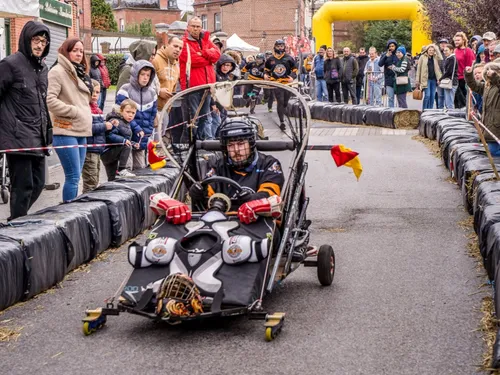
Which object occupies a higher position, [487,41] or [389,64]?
[487,41]

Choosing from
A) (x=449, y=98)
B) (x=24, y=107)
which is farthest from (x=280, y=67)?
(x=24, y=107)

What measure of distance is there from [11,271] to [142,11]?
10982 centimetres

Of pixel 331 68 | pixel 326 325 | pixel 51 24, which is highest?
pixel 51 24

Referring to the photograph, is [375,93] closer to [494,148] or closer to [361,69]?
[361,69]

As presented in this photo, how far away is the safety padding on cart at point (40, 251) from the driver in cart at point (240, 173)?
3.11ft

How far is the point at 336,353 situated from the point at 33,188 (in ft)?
13.5

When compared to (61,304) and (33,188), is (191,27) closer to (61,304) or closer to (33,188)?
(33,188)

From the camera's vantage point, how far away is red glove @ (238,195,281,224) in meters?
6.17

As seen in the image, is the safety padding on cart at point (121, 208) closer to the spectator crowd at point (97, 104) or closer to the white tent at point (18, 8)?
the spectator crowd at point (97, 104)

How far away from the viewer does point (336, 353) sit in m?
5.27

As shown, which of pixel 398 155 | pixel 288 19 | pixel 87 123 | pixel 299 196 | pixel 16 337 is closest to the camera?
pixel 16 337

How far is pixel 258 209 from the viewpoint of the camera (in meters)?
6.20

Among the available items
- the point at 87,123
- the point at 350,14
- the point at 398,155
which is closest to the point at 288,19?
the point at 350,14

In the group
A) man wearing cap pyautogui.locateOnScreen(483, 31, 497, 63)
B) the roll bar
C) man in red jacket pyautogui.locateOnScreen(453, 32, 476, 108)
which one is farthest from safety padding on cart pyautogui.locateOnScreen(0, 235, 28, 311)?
man in red jacket pyautogui.locateOnScreen(453, 32, 476, 108)
